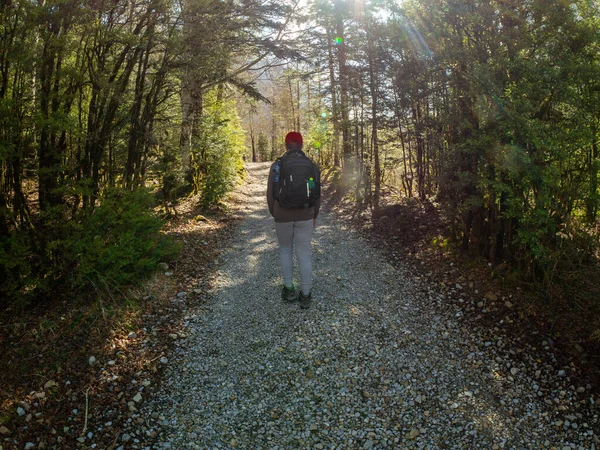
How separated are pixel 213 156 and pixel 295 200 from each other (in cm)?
783

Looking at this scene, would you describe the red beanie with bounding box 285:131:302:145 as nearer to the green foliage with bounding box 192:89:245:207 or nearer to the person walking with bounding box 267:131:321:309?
the person walking with bounding box 267:131:321:309

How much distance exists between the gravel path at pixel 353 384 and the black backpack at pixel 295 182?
148 centimetres

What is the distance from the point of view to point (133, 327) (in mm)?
4383

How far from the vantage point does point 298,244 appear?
480 cm

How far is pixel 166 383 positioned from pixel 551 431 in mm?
3413

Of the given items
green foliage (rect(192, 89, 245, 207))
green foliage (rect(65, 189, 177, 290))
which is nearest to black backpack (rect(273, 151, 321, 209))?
green foliage (rect(65, 189, 177, 290))

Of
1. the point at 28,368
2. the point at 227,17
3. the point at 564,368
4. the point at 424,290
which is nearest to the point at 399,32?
the point at 227,17

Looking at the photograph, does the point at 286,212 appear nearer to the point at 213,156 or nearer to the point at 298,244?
the point at 298,244

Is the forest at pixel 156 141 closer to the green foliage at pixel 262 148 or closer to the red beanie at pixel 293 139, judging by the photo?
the red beanie at pixel 293 139

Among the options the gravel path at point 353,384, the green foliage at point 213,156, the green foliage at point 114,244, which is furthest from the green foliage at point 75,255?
the green foliage at point 213,156

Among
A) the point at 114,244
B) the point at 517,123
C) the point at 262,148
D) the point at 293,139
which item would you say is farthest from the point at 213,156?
the point at 262,148

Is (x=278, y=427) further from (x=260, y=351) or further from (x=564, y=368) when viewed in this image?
(x=564, y=368)

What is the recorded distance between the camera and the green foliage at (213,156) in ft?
34.4

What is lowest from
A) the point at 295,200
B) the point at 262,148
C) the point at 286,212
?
the point at 286,212
